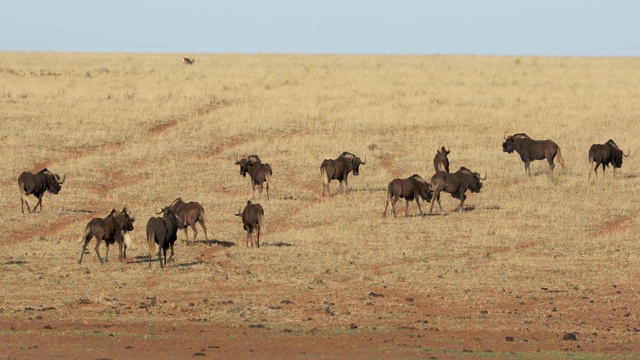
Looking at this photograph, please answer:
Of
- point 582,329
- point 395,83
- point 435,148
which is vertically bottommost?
point 582,329

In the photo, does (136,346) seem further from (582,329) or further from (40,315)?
(582,329)

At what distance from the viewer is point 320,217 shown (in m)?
28.6

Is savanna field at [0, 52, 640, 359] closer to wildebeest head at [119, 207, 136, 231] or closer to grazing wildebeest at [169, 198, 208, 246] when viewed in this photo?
grazing wildebeest at [169, 198, 208, 246]

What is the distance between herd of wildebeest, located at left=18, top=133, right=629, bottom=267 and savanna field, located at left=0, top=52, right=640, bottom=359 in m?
0.51

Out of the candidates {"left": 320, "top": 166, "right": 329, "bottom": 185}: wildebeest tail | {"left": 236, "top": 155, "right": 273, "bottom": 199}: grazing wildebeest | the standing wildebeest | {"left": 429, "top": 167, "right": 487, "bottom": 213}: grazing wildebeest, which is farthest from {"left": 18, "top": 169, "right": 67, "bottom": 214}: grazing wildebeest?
the standing wildebeest

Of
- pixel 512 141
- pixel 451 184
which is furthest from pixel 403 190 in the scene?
pixel 512 141

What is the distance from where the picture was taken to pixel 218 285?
19500 mm

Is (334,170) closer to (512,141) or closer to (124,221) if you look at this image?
(512,141)

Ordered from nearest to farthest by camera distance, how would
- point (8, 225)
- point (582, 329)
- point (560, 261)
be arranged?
point (582, 329) → point (560, 261) → point (8, 225)

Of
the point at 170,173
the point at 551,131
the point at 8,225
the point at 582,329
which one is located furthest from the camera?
the point at 551,131

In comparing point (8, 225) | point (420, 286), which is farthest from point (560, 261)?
point (8, 225)

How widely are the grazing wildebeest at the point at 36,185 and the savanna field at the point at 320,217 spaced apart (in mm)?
576

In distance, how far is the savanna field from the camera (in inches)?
621

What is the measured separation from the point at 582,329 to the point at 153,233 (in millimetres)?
8410
